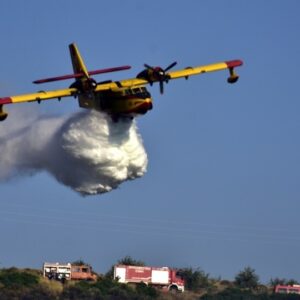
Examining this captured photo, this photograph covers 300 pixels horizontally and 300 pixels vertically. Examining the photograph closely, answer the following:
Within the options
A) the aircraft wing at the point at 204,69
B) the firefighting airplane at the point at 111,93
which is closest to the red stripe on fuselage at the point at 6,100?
the firefighting airplane at the point at 111,93

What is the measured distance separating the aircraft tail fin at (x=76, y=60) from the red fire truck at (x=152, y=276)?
1969cm

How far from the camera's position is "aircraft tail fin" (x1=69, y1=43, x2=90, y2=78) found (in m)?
72.2

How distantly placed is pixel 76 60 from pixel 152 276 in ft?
67.5

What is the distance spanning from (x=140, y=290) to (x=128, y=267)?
617 centimetres

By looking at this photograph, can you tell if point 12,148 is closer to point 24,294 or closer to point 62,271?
point 24,294

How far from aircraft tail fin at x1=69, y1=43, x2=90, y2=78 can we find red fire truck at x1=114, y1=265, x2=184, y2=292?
1969cm

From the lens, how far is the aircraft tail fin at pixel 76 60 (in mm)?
72188

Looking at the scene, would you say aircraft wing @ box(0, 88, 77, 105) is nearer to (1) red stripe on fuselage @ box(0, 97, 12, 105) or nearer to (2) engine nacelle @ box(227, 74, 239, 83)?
(1) red stripe on fuselage @ box(0, 97, 12, 105)

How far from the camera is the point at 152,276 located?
89562 mm

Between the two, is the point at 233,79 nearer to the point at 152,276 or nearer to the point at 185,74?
the point at 185,74

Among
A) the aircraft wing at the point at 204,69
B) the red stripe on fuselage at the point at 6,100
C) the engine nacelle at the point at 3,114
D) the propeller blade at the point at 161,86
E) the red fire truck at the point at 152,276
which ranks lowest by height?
the red fire truck at the point at 152,276

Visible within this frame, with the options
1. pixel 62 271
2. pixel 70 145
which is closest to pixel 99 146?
pixel 70 145

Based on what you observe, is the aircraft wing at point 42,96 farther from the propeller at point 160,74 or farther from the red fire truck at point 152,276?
the red fire truck at point 152,276

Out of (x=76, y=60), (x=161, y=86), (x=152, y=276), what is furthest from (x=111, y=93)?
(x=152, y=276)
